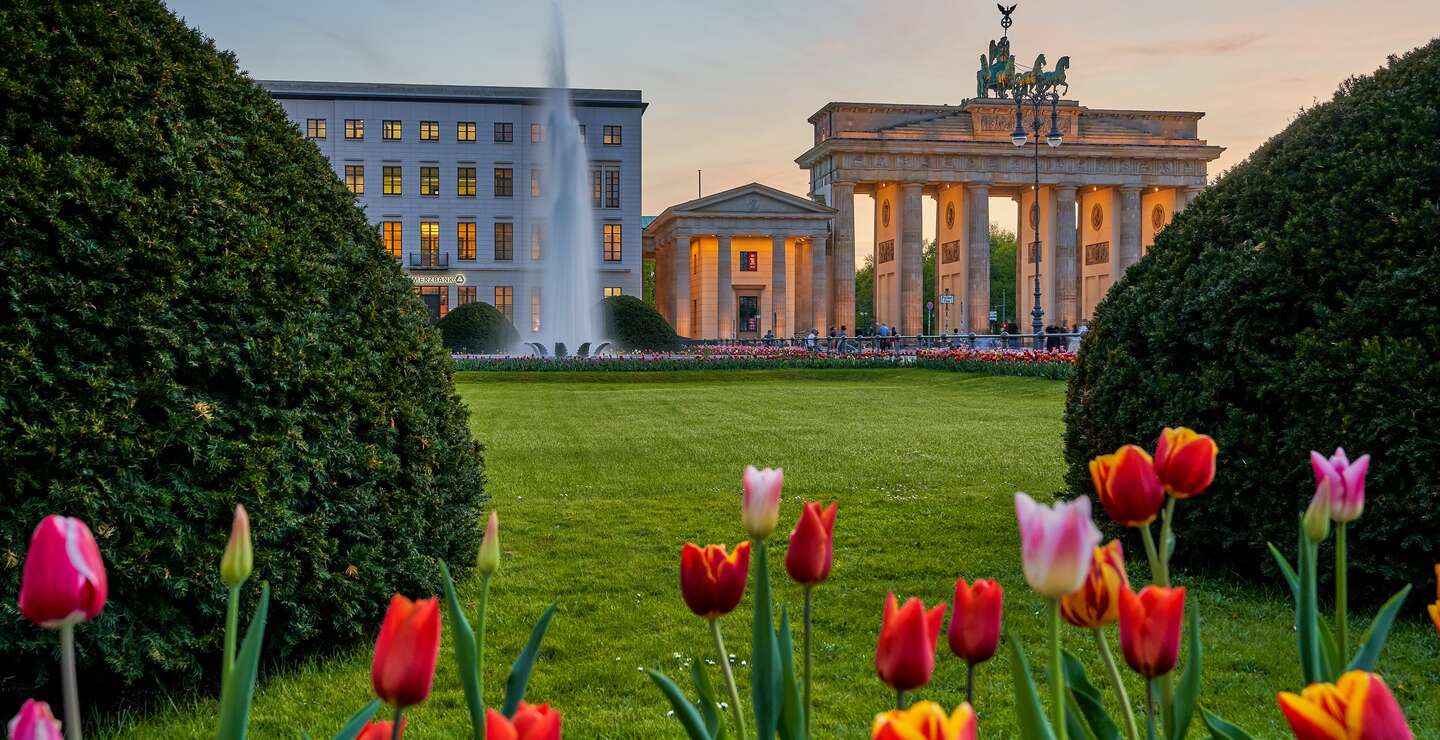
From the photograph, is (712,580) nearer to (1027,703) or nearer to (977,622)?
(977,622)

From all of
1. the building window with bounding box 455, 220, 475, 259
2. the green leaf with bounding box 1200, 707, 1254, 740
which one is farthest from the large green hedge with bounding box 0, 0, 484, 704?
the building window with bounding box 455, 220, 475, 259

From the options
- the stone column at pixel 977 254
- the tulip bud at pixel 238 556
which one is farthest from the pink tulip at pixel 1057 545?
the stone column at pixel 977 254

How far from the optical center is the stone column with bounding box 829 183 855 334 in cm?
7181

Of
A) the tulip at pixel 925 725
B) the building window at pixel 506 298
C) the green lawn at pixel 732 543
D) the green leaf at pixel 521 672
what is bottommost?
the green lawn at pixel 732 543

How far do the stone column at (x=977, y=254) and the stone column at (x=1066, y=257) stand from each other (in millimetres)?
4972

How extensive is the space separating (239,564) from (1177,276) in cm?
572

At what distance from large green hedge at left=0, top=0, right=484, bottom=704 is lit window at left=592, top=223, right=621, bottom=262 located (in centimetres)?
5468

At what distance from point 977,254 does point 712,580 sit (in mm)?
74853

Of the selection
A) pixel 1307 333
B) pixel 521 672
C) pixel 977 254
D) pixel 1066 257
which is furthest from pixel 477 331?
pixel 1066 257

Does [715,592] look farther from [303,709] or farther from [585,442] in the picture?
[585,442]

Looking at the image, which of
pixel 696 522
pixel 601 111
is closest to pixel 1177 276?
pixel 696 522

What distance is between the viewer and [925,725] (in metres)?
0.98

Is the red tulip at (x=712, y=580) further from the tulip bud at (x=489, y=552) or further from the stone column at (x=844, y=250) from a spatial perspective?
the stone column at (x=844, y=250)

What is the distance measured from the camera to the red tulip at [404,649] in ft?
4.09
